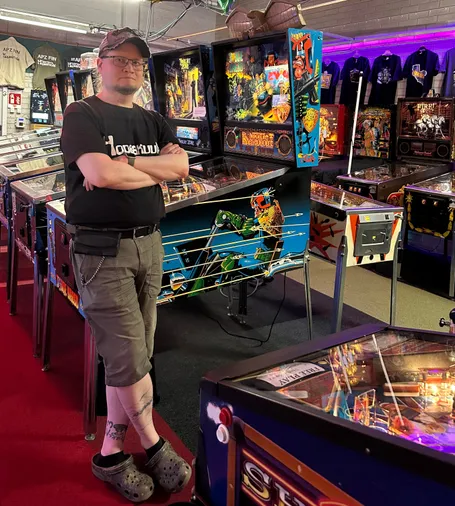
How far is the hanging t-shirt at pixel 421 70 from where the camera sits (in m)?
5.53

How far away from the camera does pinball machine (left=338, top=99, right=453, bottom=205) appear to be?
4848 mm

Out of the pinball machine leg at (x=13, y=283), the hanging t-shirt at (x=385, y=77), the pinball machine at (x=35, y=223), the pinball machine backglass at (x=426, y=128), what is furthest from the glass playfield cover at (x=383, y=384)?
the hanging t-shirt at (x=385, y=77)

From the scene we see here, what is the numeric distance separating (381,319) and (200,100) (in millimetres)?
1994

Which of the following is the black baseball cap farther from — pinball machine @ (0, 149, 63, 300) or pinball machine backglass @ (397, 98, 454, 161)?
pinball machine backglass @ (397, 98, 454, 161)

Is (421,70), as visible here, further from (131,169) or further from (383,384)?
(383,384)

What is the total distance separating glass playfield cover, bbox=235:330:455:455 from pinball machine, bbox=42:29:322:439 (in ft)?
3.88

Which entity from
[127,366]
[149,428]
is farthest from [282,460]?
[149,428]

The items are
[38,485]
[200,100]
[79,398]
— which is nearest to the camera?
[38,485]

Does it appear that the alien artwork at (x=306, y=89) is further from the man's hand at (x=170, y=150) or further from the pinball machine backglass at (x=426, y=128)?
the pinball machine backglass at (x=426, y=128)

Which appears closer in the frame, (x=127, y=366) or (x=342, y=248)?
(x=127, y=366)

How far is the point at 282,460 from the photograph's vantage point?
104 cm

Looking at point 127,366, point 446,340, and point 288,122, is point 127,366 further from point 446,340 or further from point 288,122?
point 288,122

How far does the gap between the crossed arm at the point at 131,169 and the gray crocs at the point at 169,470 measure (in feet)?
3.22

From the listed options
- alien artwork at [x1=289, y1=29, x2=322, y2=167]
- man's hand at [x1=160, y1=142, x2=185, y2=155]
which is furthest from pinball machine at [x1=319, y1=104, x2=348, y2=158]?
man's hand at [x1=160, y1=142, x2=185, y2=155]
